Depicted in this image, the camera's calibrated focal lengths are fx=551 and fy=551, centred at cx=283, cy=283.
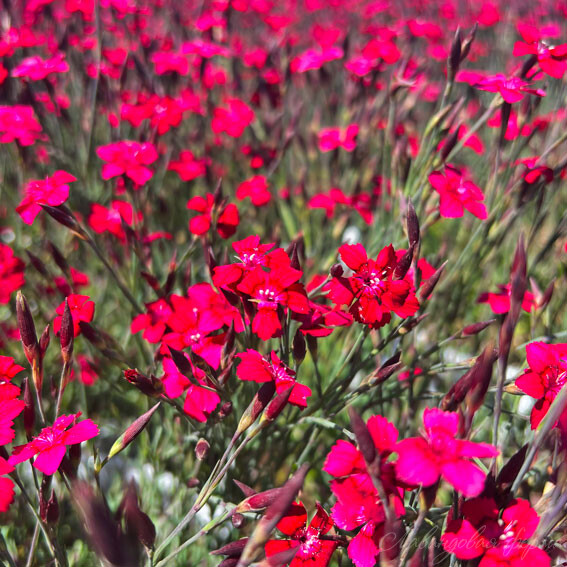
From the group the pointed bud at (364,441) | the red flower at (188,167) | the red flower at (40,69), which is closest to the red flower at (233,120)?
the red flower at (188,167)

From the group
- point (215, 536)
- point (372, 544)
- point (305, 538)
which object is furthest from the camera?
point (215, 536)

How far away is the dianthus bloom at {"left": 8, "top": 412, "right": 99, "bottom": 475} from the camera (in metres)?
1.07

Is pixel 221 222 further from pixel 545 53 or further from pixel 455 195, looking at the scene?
pixel 545 53

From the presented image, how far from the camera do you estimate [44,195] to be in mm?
1554

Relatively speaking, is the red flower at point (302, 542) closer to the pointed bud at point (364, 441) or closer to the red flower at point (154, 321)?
the pointed bud at point (364, 441)

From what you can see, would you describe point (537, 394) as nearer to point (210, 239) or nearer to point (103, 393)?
point (210, 239)

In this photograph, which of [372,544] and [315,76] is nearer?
[372,544]

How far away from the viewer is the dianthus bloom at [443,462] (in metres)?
0.86

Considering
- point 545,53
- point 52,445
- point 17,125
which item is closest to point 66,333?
point 52,445

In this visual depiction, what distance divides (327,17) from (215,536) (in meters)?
6.86

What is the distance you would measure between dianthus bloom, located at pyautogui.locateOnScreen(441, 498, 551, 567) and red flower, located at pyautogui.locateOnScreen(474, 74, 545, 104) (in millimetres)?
1160

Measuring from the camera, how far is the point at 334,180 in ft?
9.79

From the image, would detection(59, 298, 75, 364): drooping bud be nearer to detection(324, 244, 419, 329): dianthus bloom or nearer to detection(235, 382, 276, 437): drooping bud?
detection(235, 382, 276, 437): drooping bud

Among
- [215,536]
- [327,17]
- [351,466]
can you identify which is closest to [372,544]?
[351,466]
